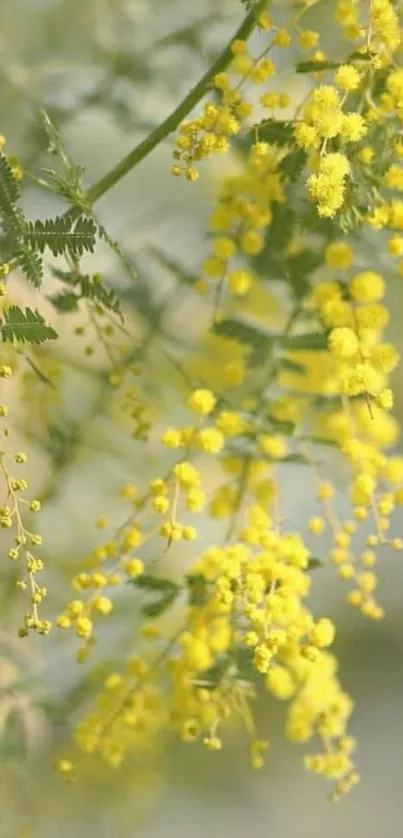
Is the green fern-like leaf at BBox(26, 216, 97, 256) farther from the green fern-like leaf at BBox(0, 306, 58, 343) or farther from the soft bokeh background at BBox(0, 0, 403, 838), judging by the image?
the soft bokeh background at BBox(0, 0, 403, 838)

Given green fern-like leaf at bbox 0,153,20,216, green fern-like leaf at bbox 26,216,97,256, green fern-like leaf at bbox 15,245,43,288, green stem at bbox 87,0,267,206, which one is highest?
green stem at bbox 87,0,267,206

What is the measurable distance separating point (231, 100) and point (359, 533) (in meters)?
0.45

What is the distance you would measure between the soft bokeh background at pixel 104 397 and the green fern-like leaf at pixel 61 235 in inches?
6.4

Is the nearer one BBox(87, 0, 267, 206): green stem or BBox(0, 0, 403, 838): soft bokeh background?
BBox(87, 0, 267, 206): green stem

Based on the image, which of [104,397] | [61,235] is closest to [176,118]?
[61,235]

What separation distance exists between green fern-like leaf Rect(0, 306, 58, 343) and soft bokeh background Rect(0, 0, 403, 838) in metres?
0.19

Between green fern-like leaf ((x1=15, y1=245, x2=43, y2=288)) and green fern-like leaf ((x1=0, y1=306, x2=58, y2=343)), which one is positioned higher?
green fern-like leaf ((x1=15, y1=245, x2=43, y2=288))

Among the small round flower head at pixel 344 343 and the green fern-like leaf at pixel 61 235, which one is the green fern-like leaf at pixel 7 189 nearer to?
the green fern-like leaf at pixel 61 235

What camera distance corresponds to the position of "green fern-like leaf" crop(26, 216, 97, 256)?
456mm

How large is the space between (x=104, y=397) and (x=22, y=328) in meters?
0.25

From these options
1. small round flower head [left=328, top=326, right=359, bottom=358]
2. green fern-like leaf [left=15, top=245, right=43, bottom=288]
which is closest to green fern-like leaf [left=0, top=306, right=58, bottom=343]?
green fern-like leaf [left=15, top=245, right=43, bottom=288]

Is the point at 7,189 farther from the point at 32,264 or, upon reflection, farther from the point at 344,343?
the point at 344,343

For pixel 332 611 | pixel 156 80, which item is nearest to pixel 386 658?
pixel 332 611

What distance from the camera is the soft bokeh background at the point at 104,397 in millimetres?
671
